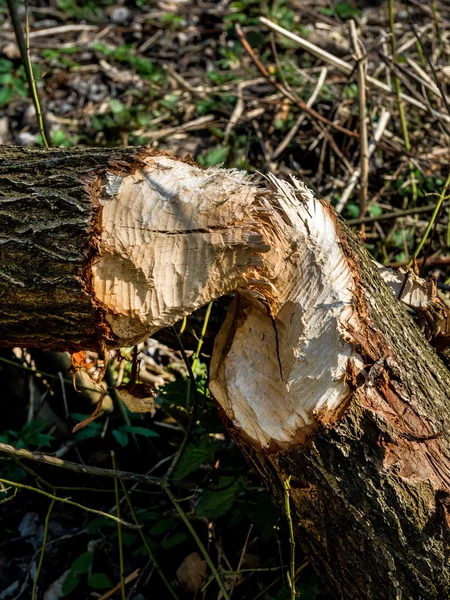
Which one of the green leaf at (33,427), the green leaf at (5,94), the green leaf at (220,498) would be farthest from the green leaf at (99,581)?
the green leaf at (5,94)

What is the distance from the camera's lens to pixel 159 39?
5219 millimetres

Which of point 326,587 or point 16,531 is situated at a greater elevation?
point 326,587

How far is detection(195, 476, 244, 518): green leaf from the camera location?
2010 millimetres

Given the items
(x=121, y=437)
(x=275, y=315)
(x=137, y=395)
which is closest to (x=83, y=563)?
(x=121, y=437)

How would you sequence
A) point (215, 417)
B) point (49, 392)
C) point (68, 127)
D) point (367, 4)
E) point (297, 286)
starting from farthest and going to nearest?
point (367, 4), point (68, 127), point (49, 392), point (215, 417), point (297, 286)

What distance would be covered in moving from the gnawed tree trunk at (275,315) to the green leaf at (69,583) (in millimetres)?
917

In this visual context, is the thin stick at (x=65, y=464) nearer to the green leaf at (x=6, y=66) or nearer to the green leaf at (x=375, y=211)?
the green leaf at (x=375, y=211)

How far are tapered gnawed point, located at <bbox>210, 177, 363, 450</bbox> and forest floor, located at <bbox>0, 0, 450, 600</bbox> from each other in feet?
0.78

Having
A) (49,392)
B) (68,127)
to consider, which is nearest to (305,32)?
(68,127)

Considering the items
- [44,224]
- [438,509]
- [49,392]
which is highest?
[44,224]

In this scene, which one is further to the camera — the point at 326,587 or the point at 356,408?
the point at 326,587

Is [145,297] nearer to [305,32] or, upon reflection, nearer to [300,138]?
[300,138]

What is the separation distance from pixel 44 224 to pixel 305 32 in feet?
13.2

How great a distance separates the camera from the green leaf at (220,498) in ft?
6.59
